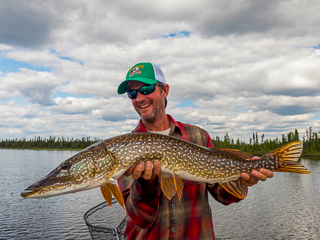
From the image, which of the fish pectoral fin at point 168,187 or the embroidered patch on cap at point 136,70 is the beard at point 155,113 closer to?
the embroidered patch on cap at point 136,70

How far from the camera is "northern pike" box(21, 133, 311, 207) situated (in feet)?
8.80

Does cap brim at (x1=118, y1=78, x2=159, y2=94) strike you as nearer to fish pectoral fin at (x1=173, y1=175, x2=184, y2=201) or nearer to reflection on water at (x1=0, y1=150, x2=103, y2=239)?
fish pectoral fin at (x1=173, y1=175, x2=184, y2=201)

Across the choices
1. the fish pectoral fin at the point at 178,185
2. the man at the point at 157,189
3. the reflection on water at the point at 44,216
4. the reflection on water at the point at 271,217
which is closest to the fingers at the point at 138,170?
the man at the point at 157,189

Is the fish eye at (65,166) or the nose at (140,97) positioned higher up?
the nose at (140,97)

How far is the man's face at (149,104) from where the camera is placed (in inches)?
129

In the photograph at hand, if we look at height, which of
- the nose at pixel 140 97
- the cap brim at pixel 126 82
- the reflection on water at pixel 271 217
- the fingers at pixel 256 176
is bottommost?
the reflection on water at pixel 271 217

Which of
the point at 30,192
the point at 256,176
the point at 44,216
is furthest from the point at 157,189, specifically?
the point at 44,216

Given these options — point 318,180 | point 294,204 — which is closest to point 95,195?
point 294,204

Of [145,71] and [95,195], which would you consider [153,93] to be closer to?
[145,71]

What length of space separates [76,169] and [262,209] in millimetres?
17999

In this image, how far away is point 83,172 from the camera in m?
2.71

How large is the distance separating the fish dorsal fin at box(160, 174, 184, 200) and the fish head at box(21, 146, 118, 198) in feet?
1.83

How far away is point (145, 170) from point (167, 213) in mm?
576

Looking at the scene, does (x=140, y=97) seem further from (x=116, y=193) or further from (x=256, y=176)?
(x=256, y=176)
